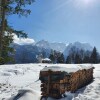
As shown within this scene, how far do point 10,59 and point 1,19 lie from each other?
486 centimetres

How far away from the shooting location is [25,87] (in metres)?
18.2

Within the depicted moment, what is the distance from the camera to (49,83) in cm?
1422

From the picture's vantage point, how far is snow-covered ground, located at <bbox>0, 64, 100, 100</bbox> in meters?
14.4

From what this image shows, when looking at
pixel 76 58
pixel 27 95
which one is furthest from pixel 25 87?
pixel 76 58

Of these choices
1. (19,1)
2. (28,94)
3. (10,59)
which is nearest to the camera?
(28,94)

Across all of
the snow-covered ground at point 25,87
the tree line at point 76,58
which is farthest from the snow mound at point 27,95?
the tree line at point 76,58

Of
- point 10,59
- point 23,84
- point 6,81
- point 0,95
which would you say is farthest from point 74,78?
point 10,59

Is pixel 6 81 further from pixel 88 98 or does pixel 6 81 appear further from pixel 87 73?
pixel 88 98

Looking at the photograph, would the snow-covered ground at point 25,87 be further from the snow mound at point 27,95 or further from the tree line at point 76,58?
the tree line at point 76,58

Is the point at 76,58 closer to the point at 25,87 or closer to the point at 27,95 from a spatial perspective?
the point at 25,87

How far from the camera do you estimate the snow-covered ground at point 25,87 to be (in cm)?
1441

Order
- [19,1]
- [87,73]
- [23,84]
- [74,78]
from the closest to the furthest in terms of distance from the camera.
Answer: [74,78] < [87,73] < [23,84] < [19,1]

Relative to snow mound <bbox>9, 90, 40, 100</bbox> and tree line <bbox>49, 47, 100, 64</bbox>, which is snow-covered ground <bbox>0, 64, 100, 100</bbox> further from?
tree line <bbox>49, 47, 100, 64</bbox>

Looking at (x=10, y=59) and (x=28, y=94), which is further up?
(x=10, y=59)
